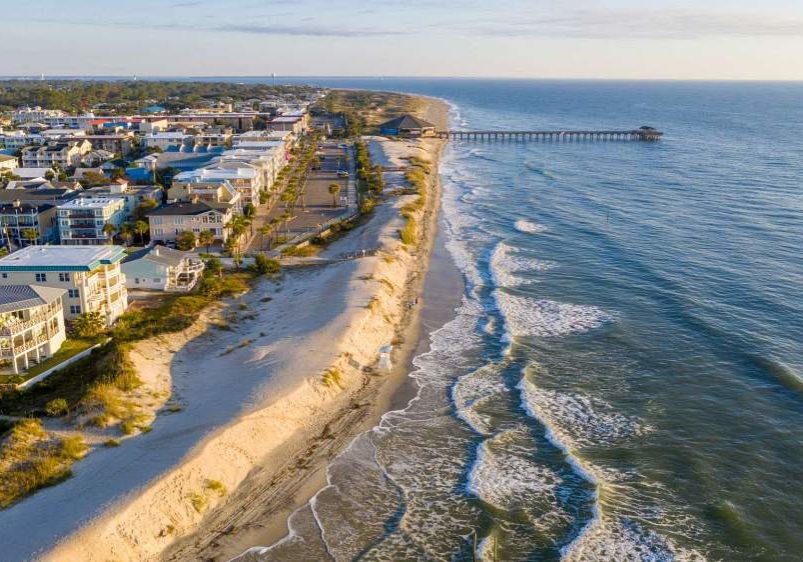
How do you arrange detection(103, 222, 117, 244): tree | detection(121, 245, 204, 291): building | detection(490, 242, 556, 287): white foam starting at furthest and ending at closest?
detection(103, 222, 117, 244): tree, detection(490, 242, 556, 287): white foam, detection(121, 245, 204, 291): building

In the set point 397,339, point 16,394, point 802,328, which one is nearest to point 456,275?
point 397,339

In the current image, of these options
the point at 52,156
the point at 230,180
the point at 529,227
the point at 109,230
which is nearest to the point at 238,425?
the point at 109,230

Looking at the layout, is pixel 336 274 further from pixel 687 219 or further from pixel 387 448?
pixel 687 219

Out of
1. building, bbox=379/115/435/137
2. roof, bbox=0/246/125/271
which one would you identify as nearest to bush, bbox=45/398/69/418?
roof, bbox=0/246/125/271

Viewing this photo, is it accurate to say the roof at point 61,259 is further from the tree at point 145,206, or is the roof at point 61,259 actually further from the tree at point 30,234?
the tree at point 145,206

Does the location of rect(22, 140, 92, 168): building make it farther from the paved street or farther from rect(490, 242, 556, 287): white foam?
rect(490, 242, 556, 287): white foam

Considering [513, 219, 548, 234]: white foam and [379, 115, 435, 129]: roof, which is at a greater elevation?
[379, 115, 435, 129]: roof
